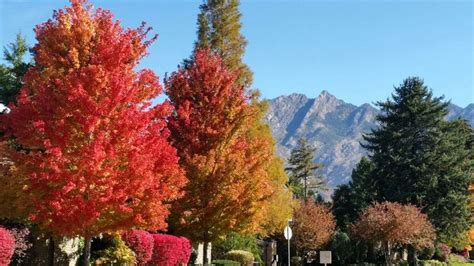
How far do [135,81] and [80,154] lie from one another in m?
3.39

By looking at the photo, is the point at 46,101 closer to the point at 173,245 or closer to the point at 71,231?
the point at 71,231

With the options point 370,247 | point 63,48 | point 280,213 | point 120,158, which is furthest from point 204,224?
point 370,247

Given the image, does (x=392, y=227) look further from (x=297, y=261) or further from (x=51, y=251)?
(x=51, y=251)

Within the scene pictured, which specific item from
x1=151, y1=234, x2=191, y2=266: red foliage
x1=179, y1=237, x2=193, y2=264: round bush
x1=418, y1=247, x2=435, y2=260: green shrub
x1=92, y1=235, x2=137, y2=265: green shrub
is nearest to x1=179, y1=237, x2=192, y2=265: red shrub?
x1=179, y1=237, x2=193, y2=264: round bush

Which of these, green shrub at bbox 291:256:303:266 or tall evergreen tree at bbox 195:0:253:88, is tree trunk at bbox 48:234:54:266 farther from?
green shrub at bbox 291:256:303:266

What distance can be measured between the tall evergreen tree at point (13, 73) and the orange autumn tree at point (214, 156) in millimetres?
8258

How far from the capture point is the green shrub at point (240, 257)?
3475 cm

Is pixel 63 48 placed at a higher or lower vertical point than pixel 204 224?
higher

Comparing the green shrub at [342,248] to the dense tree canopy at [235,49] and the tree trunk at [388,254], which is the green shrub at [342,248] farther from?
the dense tree canopy at [235,49]

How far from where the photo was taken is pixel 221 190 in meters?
24.6

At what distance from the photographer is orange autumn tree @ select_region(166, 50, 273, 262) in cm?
2477

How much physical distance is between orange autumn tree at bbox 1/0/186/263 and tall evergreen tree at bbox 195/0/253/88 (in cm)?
2112

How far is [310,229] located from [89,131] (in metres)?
32.2

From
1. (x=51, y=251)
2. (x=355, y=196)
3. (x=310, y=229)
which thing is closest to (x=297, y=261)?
(x=310, y=229)
